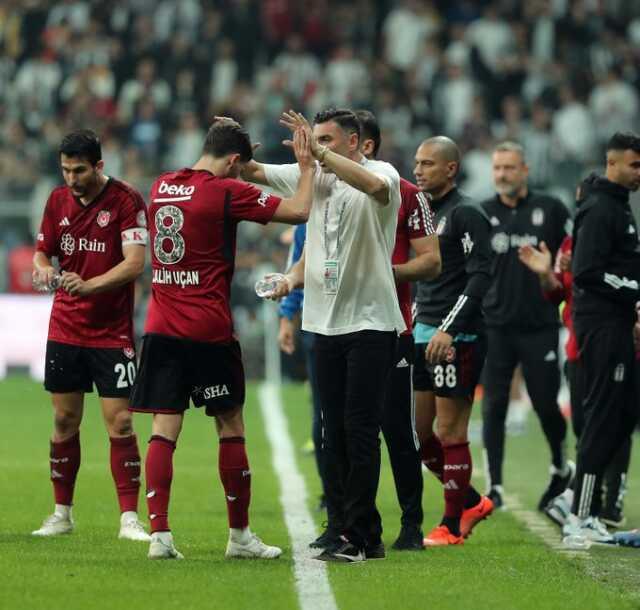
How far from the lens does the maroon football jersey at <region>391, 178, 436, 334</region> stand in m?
8.64

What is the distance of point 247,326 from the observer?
24422 millimetres

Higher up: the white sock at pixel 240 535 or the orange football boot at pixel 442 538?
the white sock at pixel 240 535

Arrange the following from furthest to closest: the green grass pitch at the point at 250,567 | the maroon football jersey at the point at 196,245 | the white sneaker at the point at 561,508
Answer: the white sneaker at the point at 561,508
the maroon football jersey at the point at 196,245
the green grass pitch at the point at 250,567

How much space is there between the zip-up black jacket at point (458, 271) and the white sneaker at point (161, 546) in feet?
6.71

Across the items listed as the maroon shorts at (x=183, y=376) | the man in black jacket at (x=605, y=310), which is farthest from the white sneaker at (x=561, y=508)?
the maroon shorts at (x=183, y=376)

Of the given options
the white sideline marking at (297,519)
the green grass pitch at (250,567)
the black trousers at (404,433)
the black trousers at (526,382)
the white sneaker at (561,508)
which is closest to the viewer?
the green grass pitch at (250,567)

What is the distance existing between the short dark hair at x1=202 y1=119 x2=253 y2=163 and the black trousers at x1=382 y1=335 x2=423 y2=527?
141 cm

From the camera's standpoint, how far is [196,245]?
25.8 feet

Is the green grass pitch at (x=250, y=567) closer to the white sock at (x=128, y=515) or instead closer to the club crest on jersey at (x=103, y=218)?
the white sock at (x=128, y=515)

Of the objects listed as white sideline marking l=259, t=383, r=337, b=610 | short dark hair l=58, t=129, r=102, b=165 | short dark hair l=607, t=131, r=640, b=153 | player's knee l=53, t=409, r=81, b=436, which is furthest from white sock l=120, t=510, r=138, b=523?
short dark hair l=607, t=131, r=640, b=153

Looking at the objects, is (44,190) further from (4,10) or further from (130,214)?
(130,214)

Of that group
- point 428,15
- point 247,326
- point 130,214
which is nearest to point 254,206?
point 130,214

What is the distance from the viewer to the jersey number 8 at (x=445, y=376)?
30.3 ft

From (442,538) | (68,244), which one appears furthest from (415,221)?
(68,244)
